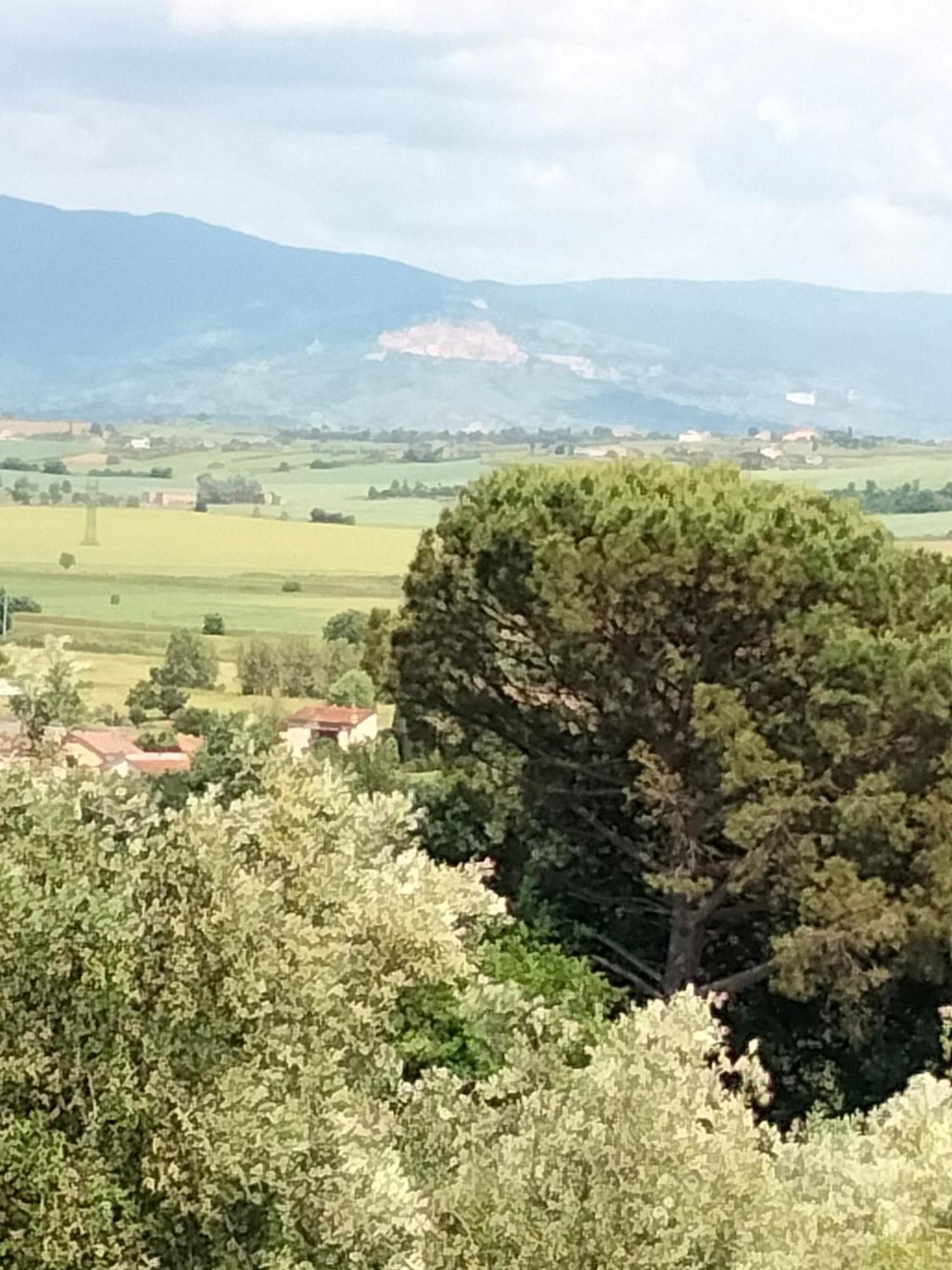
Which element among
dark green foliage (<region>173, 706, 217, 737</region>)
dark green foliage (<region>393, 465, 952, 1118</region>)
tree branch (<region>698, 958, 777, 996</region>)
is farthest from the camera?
dark green foliage (<region>173, 706, 217, 737</region>)

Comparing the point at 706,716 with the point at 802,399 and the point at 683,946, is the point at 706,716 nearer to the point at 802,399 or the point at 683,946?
the point at 683,946

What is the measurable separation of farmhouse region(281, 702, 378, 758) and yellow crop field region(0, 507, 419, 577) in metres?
17.8

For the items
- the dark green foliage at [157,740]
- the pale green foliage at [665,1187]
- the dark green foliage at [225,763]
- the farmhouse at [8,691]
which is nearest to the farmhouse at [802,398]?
the dark green foliage at [157,740]

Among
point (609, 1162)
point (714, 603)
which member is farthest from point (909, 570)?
point (609, 1162)

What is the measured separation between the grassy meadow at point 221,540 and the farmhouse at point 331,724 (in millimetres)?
1786

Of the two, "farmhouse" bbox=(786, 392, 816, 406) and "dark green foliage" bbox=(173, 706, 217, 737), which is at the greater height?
"farmhouse" bbox=(786, 392, 816, 406)

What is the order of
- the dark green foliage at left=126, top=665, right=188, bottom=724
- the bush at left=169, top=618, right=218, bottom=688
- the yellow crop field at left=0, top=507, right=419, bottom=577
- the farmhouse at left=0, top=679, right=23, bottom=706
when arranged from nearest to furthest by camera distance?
the farmhouse at left=0, top=679, right=23, bottom=706, the dark green foliage at left=126, top=665, right=188, bottom=724, the bush at left=169, top=618, right=218, bottom=688, the yellow crop field at left=0, top=507, right=419, bottom=577

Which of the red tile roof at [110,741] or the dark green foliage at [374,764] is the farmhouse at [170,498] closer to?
the red tile roof at [110,741]

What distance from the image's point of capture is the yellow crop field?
4703 centimetres

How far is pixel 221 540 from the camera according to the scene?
51.6 m

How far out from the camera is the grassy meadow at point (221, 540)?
120ft

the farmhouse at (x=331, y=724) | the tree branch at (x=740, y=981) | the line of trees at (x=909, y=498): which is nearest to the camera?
the tree branch at (x=740, y=981)

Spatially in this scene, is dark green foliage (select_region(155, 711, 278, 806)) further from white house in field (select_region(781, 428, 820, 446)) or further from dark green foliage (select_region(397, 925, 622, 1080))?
white house in field (select_region(781, 428, 820, 446))

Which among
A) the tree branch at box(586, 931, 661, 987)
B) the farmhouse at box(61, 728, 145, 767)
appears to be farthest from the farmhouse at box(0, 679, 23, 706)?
the tree branch at box(586, 931, 661, 987)
